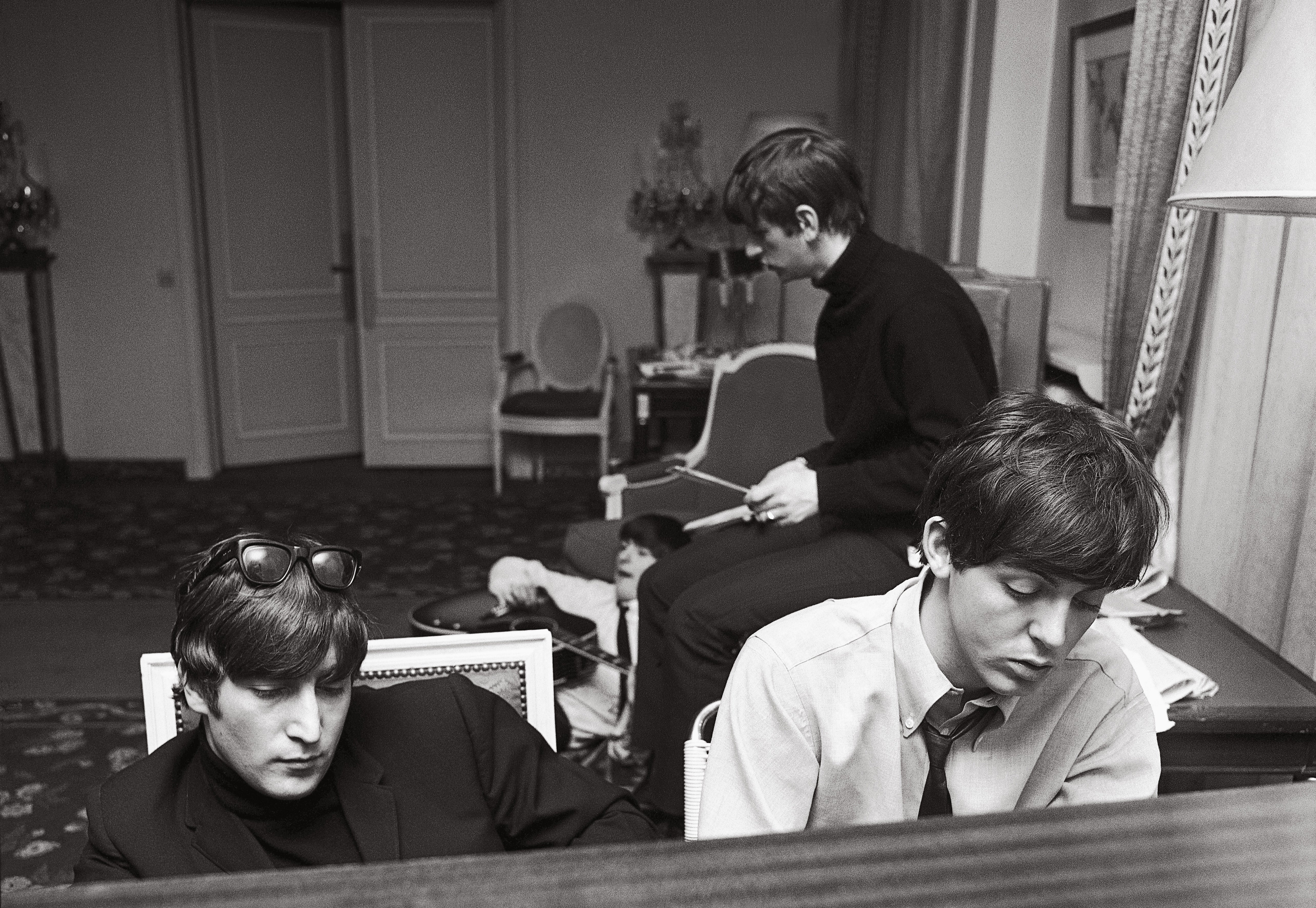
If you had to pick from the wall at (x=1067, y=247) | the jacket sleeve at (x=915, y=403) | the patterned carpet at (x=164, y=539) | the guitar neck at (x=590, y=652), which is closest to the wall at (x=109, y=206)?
the patterned carpet at (x=164, y=539)

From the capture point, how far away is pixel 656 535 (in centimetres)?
346

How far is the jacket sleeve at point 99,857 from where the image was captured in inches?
53.4

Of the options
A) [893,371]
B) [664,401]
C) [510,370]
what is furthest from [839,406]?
[510,370]

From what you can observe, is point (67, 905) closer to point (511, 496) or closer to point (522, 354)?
point (511, 496)

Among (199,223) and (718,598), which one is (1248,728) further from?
(199,223)

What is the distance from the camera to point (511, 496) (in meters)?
6.55

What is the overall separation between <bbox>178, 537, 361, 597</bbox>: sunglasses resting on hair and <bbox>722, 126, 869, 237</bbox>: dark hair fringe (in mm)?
1425

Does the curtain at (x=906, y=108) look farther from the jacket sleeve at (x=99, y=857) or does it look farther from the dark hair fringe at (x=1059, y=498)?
the jacket sleeve at (x=99, y=857)

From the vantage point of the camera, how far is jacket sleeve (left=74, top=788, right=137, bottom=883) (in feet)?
4.45

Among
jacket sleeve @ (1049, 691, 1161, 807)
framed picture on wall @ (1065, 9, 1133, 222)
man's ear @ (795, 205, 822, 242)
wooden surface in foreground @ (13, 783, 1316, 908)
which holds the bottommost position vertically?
jacket sleeve @ (1049, 691, 1161, 807)

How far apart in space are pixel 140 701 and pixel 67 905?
3.85 metres

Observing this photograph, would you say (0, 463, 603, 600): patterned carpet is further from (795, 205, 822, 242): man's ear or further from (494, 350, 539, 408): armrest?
(795, 205, 822, 242): man's ear

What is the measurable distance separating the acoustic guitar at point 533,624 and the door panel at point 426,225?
150 inches

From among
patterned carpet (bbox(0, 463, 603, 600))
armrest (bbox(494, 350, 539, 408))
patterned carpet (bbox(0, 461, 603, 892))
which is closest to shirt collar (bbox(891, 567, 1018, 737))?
patterned carpet (bbox(0, 461, 603, 892))
